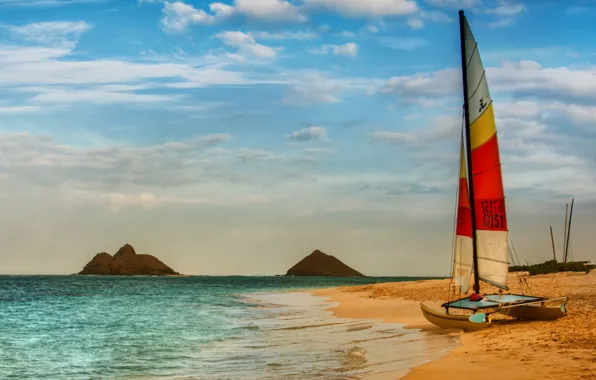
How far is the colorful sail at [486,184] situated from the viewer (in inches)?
913

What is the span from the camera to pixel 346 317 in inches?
1293

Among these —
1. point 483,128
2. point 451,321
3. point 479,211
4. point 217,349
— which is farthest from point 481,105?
point 217,349

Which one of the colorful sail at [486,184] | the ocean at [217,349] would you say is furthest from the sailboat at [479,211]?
the ocean at [217,349]

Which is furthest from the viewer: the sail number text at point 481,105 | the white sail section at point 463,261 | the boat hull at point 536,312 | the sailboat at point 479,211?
the white sail section at point 463,261

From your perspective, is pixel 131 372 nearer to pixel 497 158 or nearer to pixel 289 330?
pixel 289 330

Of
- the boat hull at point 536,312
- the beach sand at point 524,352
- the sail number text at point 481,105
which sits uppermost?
the sail number text at point 481,105

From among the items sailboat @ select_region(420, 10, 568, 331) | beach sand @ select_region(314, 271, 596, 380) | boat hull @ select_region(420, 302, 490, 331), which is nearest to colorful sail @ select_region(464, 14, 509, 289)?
sailboat @ select_region(420, 10, 568, 331)

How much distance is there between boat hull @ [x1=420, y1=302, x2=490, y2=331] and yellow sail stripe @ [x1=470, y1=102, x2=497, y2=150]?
6709mm

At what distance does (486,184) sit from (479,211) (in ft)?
3.58

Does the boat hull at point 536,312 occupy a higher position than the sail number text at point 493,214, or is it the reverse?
the sail number text at point 493,214

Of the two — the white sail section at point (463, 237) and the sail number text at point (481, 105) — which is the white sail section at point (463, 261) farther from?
the sail number text at point (481, 105)

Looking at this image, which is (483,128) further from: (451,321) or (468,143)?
(451,321)

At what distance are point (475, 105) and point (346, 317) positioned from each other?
1411 cm

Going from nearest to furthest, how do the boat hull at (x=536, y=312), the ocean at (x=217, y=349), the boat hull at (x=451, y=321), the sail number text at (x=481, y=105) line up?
the ocean at (x=217, y=349)
the boat hull at (x=451, y=321)
the boat hull at (x=536, y=312)
the sail number text at (x=481, y=105)
